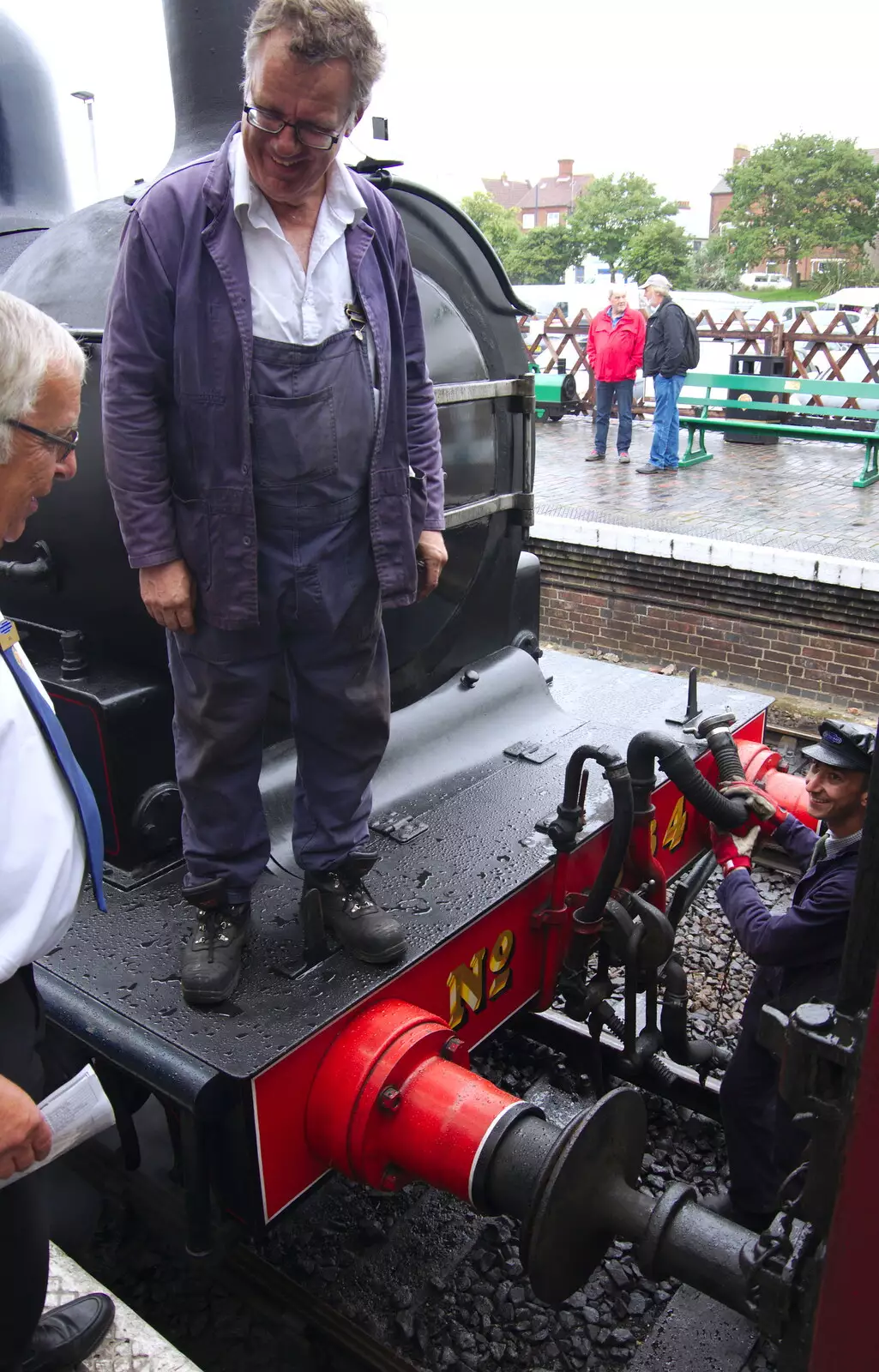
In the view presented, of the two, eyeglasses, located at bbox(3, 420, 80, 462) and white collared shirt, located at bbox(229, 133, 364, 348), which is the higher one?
white collared shirt, located at bbox(229, 133, 364, 348)

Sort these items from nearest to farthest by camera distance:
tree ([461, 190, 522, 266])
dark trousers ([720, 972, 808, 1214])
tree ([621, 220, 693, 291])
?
dark trousers ([720, 972, 808, 1214]) < tree ([621, 220, 693, 291]) < tree ([461, 190, 522, 266])

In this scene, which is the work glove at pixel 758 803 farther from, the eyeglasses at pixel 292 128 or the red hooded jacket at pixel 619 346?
→ the red hooded jacket at pixel 619 346

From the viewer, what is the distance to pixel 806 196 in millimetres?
34906

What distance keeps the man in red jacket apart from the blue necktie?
8.76m

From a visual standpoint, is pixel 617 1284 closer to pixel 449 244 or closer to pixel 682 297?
pixel 449 244

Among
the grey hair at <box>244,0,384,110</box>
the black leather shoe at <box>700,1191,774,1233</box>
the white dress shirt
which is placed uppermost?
the grey hair at <box>244,0,384,110</box>

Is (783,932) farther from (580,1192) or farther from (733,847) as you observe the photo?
(580,1192)

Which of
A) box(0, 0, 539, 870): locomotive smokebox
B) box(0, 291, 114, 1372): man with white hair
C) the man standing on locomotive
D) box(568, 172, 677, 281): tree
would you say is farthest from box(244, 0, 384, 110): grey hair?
box(568, 172, 677, 281): tree

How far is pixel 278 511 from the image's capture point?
1.71 m

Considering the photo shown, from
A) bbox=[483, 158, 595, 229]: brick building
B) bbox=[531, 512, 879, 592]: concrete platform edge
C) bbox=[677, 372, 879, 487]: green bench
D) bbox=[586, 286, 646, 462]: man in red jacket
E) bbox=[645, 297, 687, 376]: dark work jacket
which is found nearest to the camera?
bbox=[531, 512, 879, 592]: concrete platform edge

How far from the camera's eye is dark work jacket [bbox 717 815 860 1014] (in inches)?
78.0

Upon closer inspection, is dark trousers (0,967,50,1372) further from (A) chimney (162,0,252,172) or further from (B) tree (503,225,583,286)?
(B) tree (503,225,583,286)

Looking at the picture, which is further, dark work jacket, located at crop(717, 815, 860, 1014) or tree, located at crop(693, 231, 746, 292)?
tree, located at crop(693, 231, 746, 292)

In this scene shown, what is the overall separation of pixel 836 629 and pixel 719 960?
111 inches
